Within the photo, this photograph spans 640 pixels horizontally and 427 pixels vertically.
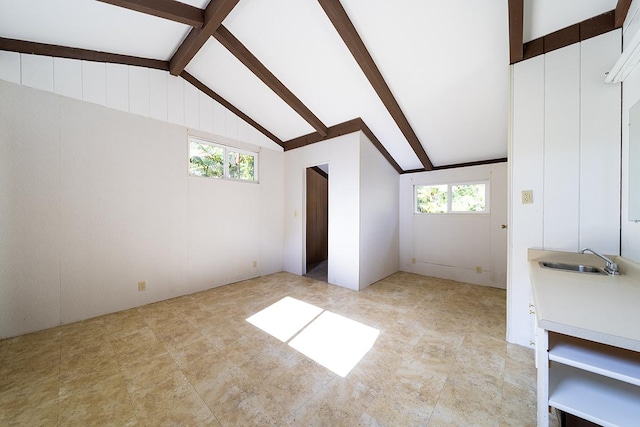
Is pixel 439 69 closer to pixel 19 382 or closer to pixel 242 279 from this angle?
pixel 242 279

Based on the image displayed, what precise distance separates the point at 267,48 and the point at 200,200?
92.6 inches

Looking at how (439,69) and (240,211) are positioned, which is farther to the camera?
(240,211)

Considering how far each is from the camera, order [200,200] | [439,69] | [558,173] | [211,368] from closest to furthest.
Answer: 1. [211,368]
2. [558,173]
3. [439,69]
4. [200,200]

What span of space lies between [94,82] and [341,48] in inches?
116

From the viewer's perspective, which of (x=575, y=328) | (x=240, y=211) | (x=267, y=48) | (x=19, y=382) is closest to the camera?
(x=575, y=328)

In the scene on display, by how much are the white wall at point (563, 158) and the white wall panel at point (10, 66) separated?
4890 mm

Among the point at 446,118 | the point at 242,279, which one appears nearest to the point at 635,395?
the point at 446,118

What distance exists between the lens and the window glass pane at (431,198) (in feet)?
14.6

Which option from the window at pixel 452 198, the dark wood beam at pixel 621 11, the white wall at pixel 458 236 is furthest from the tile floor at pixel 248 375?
the dark wood beam at pixel 621 11

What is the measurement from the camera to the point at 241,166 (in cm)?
415

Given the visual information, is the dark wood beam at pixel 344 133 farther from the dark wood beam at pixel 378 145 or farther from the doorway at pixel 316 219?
the doorway at pixel 316 219

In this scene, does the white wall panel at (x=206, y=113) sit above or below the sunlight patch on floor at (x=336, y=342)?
above

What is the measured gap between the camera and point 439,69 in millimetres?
2463

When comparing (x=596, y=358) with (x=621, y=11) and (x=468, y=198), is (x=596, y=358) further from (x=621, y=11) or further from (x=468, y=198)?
(x=468, y=198)
